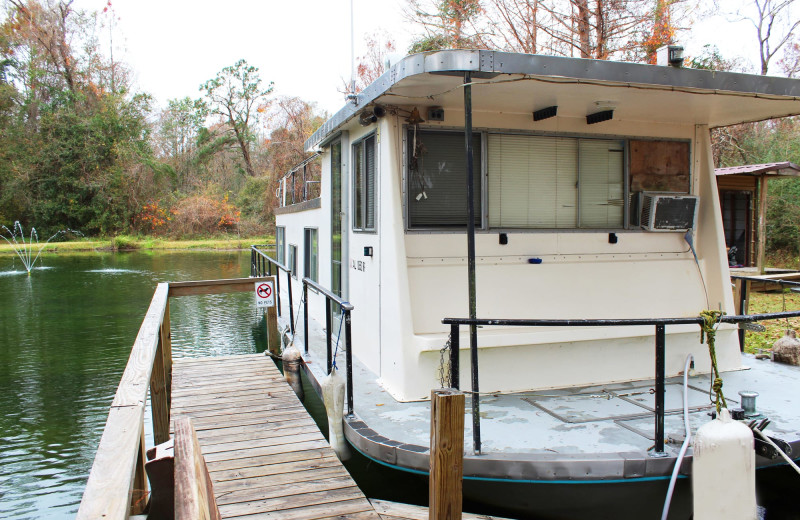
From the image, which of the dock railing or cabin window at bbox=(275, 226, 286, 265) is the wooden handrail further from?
cabin window at bbox=(275, 226, 286, 265)

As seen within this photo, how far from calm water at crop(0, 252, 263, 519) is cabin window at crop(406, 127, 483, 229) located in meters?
3.57

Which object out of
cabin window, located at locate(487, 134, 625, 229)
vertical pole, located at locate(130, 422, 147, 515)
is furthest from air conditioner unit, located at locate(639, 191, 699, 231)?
vertical pole, located at locate(130, 422, 147, 515)

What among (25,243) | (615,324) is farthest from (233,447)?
(25,243)

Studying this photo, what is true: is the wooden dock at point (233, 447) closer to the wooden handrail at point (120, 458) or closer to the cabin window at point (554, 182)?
the wooden handrail at point (120, 458)

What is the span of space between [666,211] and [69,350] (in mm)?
8651

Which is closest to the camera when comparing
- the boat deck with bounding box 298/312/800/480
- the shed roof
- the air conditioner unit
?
the boat deck with bounding box 298/312/800/480

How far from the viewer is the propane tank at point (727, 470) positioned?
9.32ft

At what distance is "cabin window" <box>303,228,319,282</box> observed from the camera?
7.76 meters

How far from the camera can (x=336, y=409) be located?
13.5 feet

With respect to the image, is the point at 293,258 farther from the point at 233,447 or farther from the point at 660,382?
the point at 660,382

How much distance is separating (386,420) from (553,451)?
1.14 metres

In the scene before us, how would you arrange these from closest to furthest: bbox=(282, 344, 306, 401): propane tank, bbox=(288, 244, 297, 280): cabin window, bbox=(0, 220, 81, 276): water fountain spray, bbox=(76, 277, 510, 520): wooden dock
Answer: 1. bbox=(76, 277, 510, 520): wooden dock
2. bbox=(282, 344, 306, 401): propane tank
3. bbox=(288, 244, 297, 280): cabin window
4. bbox=(0, 220, 81, 276): water fountain spray

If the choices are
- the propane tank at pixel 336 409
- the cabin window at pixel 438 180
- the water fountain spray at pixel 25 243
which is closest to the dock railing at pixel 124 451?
the propane tank at pixel 336 409

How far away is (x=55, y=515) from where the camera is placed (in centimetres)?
452
